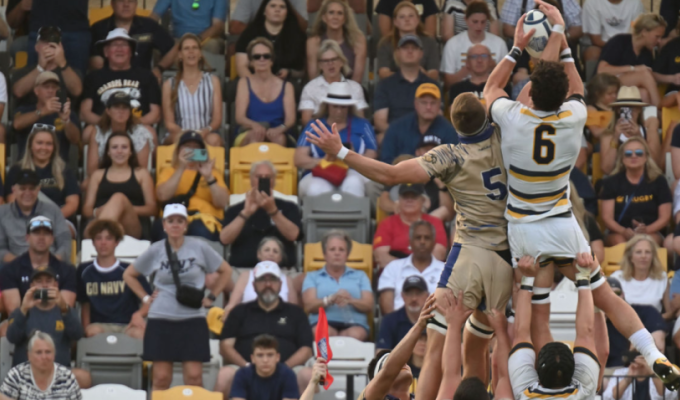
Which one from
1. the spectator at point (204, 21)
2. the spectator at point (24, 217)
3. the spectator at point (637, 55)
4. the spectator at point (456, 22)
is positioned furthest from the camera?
the spectator at point (456, 22)

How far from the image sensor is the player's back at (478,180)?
8070mm

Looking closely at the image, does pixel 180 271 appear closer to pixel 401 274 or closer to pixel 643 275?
pixel 401 274

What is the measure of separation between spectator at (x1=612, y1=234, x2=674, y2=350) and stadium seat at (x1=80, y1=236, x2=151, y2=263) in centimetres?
418

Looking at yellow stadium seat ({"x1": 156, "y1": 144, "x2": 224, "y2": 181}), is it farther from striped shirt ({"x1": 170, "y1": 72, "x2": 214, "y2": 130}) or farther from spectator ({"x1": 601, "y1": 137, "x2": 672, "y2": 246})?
spectator ({"x1": 601, "y1": 137, "x2": 672, "y2": 246})

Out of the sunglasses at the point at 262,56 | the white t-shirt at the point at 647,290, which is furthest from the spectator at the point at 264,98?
the white t-shirt at the point at 647,290

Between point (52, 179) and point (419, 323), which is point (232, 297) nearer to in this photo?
point (52, 179)

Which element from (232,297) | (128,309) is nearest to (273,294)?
(232,297)

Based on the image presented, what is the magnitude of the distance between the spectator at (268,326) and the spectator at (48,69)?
3.13 meters

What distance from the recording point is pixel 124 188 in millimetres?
12875

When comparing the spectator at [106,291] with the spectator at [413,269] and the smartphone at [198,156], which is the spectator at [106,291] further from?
the spectator at [413,269]

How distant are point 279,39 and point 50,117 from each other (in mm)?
2449

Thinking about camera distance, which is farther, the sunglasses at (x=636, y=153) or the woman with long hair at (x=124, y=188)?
the sunglasses at (x=636, y=153)

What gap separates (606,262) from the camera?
12742 mm

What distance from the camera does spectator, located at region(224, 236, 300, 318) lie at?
1211cm
